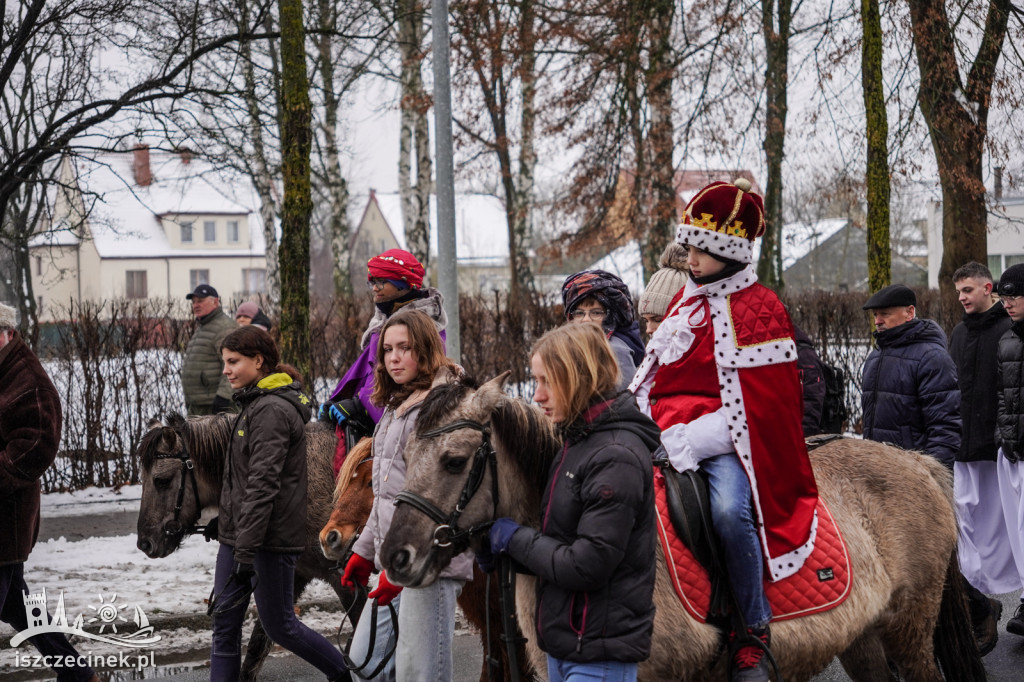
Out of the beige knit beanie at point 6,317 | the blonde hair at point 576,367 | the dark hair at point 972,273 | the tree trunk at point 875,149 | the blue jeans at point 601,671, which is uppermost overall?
the tree trunk at point 875,149

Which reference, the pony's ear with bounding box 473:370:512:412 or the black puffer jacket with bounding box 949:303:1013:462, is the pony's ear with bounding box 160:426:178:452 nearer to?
the pony's ear with bounding box 473:370:512:412

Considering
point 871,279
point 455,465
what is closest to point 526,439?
point 455,465

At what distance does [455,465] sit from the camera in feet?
10.1

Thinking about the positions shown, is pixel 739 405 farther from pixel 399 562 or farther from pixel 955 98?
pixel 955 98

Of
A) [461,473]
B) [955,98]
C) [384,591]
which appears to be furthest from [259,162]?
[461,473]

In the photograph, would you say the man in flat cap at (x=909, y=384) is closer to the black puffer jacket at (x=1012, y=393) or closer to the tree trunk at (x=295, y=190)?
the black puffer jacket at (x=1012, y=393)

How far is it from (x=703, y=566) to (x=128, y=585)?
5431 millimetres

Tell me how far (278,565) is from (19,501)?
1.46 m

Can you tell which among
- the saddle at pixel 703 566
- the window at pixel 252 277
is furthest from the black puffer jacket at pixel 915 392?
the window at pixel 252 277

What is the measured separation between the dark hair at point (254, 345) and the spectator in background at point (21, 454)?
101 cm

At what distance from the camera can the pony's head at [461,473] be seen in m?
2.97

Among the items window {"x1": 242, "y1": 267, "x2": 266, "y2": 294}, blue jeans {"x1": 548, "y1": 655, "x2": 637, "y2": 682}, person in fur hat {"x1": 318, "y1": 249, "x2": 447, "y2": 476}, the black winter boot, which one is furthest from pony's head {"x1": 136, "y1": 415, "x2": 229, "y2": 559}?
window {"x1": 242, "y1": 267, "x2": 266, "y2": 294}

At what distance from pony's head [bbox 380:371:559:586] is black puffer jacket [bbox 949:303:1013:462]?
15.1 feet

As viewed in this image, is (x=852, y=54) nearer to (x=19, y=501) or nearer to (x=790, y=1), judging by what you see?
(x=790, y=1)
